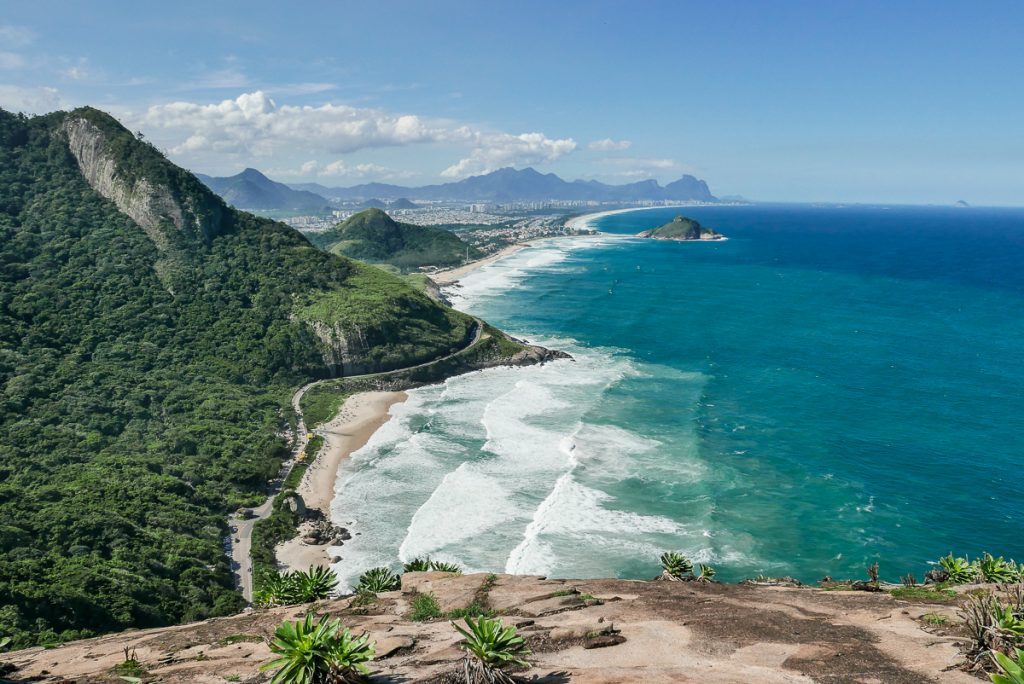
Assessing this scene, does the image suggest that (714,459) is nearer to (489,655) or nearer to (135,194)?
(489,655)

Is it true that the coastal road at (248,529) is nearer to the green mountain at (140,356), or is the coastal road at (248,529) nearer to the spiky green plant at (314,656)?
the green mountain at (140,356)

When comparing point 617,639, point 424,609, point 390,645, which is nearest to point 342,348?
point 424,609

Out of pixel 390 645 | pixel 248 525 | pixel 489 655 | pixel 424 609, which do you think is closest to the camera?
pixel 489 655

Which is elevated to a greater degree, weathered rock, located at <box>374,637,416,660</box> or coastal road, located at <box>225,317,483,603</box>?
weathered rock, located at <box>374,637,416,660</box>

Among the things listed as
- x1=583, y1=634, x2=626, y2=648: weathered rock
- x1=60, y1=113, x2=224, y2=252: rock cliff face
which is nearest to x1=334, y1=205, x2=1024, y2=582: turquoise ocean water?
x1=583, y1=634, x2=626, y2=648: weathered rock

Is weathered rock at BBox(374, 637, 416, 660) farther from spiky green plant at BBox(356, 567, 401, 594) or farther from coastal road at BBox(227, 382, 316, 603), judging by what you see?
coastal road at BBox(227, 382, 316, 603)

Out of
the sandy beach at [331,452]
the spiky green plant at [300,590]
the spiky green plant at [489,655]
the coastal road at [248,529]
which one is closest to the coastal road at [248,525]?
the coastal road at [248,529]

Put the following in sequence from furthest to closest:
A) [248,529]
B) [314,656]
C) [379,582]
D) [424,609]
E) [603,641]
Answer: [248,529] < [379,582] < [424,609] < [603,641] < [314,656]
